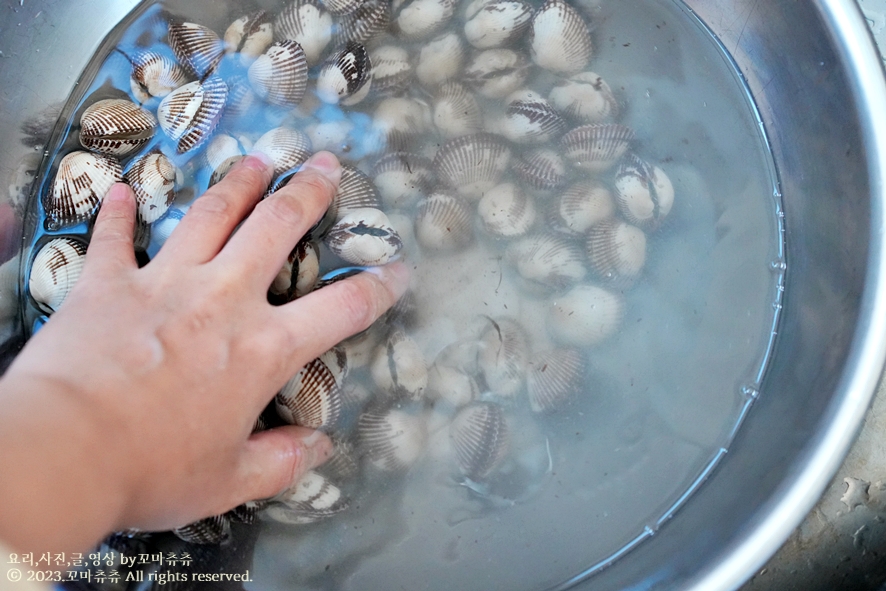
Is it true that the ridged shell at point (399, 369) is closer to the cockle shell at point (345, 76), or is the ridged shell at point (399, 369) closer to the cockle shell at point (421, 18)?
the cockle shell at point (345, 76)

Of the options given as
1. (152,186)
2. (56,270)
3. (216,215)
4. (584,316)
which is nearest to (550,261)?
(584,316)

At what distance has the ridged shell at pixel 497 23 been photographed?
34.3 inches

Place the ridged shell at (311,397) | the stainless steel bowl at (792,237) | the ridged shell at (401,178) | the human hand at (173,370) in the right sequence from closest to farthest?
the human hand at (173,370) → the stainless steel bowl at (792,237) → the ridged shell at (311,397) → the ridged shell at (401,178)

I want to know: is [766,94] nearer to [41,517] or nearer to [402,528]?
[402,528]

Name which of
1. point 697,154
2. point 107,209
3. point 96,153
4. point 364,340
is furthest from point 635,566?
point 96,153

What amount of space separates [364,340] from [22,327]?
0.49 metres

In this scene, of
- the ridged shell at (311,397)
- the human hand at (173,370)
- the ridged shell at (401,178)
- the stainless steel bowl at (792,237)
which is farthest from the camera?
the ridged shell at (401,178)

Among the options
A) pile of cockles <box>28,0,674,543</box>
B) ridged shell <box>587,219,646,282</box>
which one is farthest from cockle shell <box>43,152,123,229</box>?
ridged shell <box>587,219,646,282</box>

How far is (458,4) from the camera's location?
0.90m

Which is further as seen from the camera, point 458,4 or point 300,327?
point 458,4

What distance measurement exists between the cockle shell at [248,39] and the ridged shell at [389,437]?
54 cm

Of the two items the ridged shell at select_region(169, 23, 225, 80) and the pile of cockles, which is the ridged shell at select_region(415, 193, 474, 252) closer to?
the pile of cockles

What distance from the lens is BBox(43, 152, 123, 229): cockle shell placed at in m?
0.78

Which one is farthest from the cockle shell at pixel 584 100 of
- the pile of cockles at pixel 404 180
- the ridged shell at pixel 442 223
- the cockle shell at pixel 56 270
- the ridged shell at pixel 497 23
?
the cockle shell at pixel 56 270
